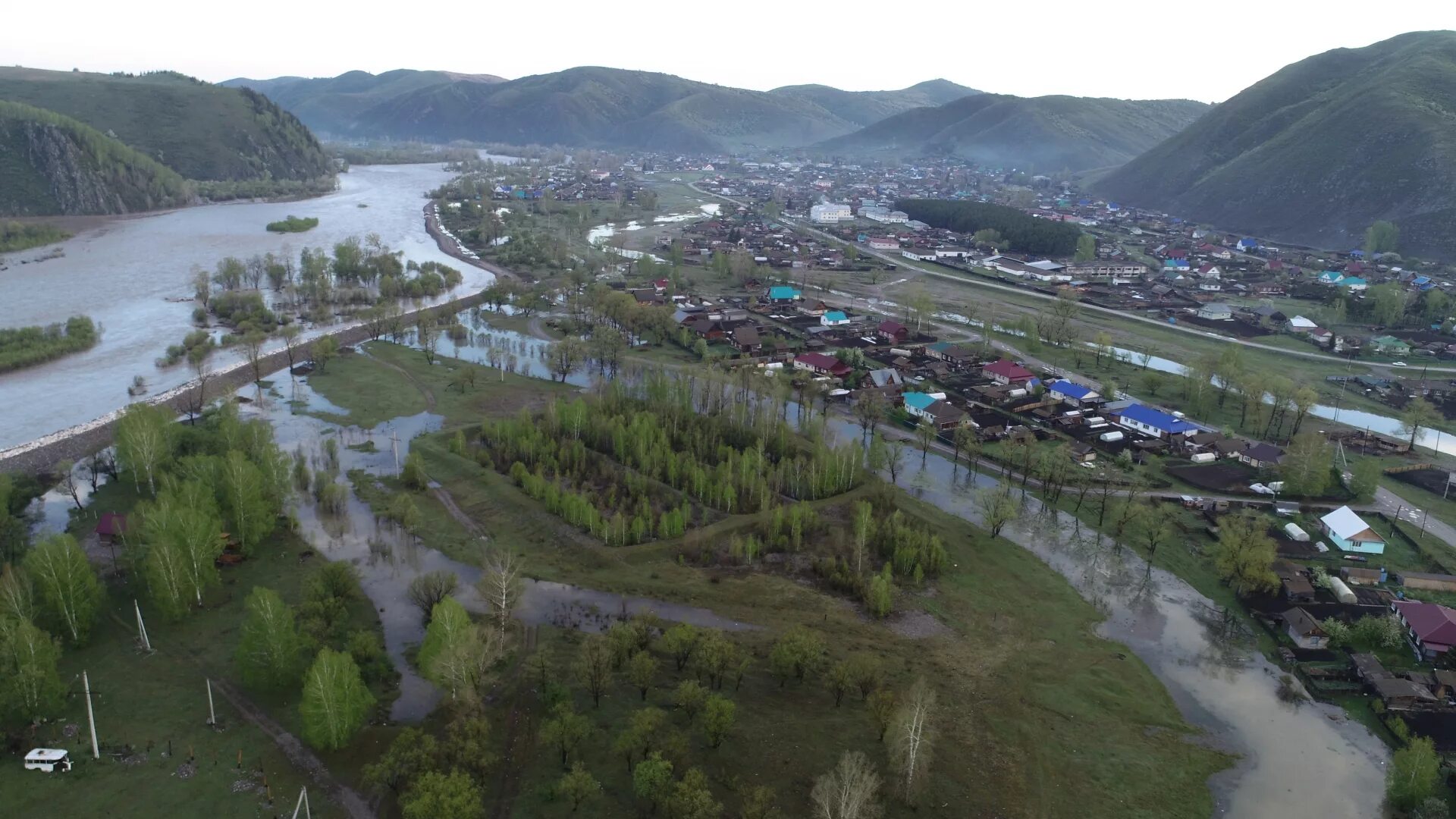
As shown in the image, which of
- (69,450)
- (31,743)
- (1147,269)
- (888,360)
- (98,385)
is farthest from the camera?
(1147,269)

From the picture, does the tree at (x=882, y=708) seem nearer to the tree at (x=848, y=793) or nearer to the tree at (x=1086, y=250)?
the tree at (x=848, y=793)

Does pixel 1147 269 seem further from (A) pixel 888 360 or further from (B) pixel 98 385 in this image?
(B) pixel 98 385

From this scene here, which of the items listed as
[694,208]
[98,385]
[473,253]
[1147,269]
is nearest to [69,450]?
[98,385]

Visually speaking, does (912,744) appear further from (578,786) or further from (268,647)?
(268,647)

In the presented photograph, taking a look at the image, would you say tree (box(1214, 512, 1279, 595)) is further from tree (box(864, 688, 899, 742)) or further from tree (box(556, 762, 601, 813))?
tree (box(556, 762, 601, 813))

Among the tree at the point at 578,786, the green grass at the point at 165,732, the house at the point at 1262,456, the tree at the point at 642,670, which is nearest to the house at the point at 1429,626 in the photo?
the house at the point at 1262,456

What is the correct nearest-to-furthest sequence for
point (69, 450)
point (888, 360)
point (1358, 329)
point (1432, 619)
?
point (1432, 619) < point (69, 450) < point (888, 360) < point (1358, 329)
